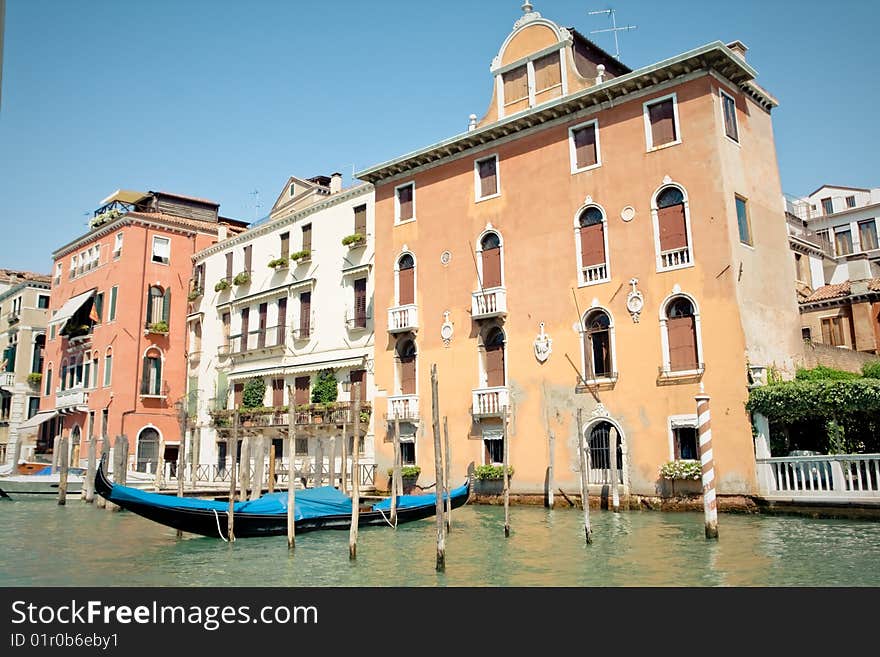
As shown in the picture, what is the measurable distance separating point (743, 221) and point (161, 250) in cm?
2266

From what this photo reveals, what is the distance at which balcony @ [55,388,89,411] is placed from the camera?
3025 centimetres

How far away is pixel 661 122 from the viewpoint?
1664 centimetres

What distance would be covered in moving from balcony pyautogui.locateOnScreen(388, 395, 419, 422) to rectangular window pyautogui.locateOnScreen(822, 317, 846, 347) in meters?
12.6

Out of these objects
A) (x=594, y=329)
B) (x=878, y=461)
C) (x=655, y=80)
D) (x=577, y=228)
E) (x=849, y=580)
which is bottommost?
(x=849, y=580)

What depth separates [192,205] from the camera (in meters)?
32.4

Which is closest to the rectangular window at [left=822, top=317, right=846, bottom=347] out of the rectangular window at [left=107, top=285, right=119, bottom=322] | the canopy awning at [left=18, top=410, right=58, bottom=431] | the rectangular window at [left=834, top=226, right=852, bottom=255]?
the rectangular window at [left=834, top=226, right=852, bottom=255]

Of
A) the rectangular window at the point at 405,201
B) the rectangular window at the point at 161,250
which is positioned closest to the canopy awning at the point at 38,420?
the rectangular window at the point at 161,250

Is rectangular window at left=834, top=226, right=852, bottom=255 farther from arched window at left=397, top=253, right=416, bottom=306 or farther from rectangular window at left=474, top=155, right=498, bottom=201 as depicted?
arched window at left=397, top=253, right=416, bottom=306

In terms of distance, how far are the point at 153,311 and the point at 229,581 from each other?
73.7 ft

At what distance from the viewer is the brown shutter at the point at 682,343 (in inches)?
617

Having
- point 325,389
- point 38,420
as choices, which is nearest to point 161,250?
point 38,420

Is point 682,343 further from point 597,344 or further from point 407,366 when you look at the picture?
point 407,366

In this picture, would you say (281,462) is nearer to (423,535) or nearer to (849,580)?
(423,535)
